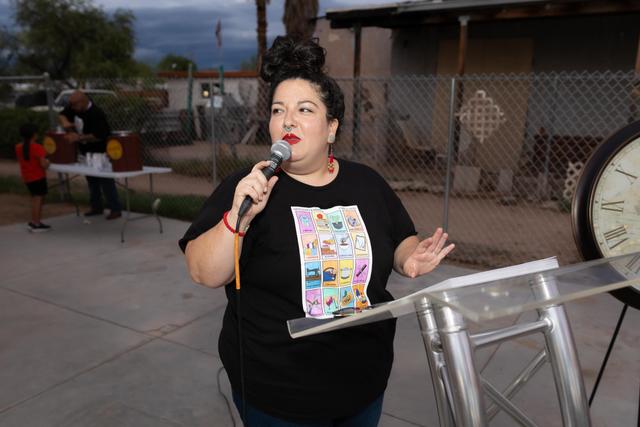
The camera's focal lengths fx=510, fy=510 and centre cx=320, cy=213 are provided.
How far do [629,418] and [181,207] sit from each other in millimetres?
6306

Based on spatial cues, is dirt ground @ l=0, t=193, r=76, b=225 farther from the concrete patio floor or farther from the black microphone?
the black microphone

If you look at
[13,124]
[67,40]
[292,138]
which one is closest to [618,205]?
[292,138]

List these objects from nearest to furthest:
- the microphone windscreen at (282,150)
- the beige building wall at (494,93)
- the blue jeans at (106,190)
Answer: the microphone windscreen at (282,150), the blue jeans at (106,190), the beige building wall at (494,93)

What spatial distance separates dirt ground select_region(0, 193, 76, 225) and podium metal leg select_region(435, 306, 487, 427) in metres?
7.10

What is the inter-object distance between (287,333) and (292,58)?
34.1 inches

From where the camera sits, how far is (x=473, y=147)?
419 inches

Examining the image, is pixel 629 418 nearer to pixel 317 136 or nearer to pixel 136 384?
pixel 317 136

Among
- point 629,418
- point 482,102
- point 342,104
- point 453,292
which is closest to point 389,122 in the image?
point 482,102

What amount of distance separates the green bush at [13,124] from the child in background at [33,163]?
795cm

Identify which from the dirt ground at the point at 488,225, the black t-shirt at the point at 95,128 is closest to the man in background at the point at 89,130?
the black t-shirt at the point at 95,128

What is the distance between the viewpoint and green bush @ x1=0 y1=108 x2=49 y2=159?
13.4 m

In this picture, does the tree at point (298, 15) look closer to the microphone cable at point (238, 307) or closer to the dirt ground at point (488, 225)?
the dirt ground at point (488, 225)

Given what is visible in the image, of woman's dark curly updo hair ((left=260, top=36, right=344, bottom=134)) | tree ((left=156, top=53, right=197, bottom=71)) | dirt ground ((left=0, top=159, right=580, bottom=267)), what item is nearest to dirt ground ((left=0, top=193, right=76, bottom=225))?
dirt ground ((left=0, top=159, right=580, bottom=267))

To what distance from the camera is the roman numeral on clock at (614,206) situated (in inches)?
71.6
